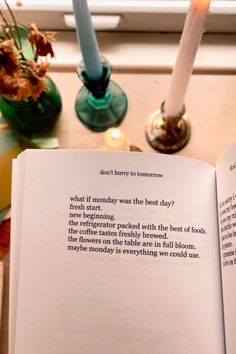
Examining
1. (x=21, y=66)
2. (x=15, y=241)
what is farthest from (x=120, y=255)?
(x=21, y=66)

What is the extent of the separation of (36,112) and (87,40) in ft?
0.47

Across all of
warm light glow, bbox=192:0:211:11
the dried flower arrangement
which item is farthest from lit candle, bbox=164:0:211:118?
the dried flower arrangement

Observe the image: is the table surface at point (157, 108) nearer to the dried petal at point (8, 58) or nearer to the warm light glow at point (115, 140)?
the warm light glow at point (115, 140)

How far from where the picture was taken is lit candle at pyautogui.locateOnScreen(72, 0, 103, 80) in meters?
0.48

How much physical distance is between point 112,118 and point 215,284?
27cm

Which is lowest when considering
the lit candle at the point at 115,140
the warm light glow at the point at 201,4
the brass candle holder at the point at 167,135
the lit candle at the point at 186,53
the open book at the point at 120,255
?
the open book at the point at 120,255

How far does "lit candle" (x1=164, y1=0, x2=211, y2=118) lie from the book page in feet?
0.31

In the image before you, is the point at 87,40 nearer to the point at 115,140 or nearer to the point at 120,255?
the point at 115,140

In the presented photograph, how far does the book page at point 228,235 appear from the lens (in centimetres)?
50

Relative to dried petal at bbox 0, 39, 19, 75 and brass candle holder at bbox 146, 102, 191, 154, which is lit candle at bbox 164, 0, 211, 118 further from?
dried petal at bbox 0, 39, 19, 75

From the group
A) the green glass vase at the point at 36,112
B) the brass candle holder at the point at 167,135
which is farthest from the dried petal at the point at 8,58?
the brass candle holder at the point at 167,135

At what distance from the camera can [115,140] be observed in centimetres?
60

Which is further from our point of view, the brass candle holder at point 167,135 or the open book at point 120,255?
the brass candle holder at point 167,135

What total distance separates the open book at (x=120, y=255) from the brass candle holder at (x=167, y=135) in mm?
113
